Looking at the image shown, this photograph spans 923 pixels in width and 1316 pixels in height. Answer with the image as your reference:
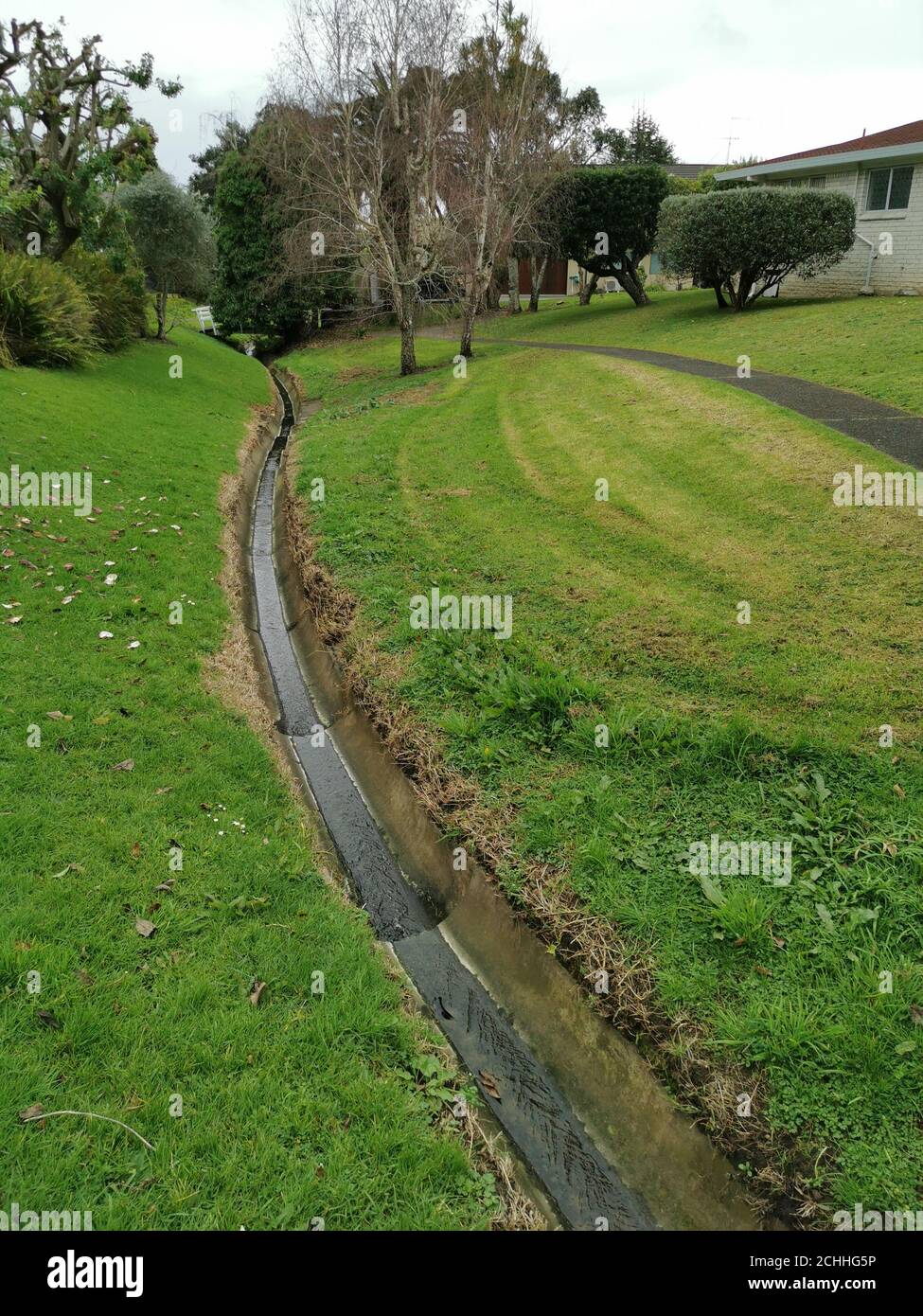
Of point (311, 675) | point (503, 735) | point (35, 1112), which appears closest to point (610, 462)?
point (311, 675)

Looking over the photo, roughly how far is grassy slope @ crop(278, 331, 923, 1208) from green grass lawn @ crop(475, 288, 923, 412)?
2478 mm

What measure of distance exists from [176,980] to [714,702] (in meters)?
3.99

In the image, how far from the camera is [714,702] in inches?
225

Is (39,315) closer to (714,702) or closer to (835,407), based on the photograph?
(835,407)

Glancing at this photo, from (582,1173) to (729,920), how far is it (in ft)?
4.72

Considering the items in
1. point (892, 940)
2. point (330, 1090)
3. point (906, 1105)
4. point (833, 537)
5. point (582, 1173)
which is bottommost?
point (582, 1173)

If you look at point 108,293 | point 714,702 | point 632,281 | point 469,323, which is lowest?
point 714,702

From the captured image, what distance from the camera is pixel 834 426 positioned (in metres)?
10.3

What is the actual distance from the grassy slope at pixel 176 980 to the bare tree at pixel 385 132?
15686mm

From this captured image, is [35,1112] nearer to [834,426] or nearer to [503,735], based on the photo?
[503,735]

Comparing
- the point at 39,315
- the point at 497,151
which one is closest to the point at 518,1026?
the point at 39,315

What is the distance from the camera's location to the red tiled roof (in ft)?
64.8

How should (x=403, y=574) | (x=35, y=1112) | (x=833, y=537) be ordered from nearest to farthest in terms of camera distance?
(x=35, y=1112) → (x=833, y=537) → (x=403, y=574)

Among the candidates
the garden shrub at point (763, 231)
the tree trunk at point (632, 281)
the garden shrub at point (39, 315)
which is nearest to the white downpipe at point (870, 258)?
the garden shrub at point (763, 231)
